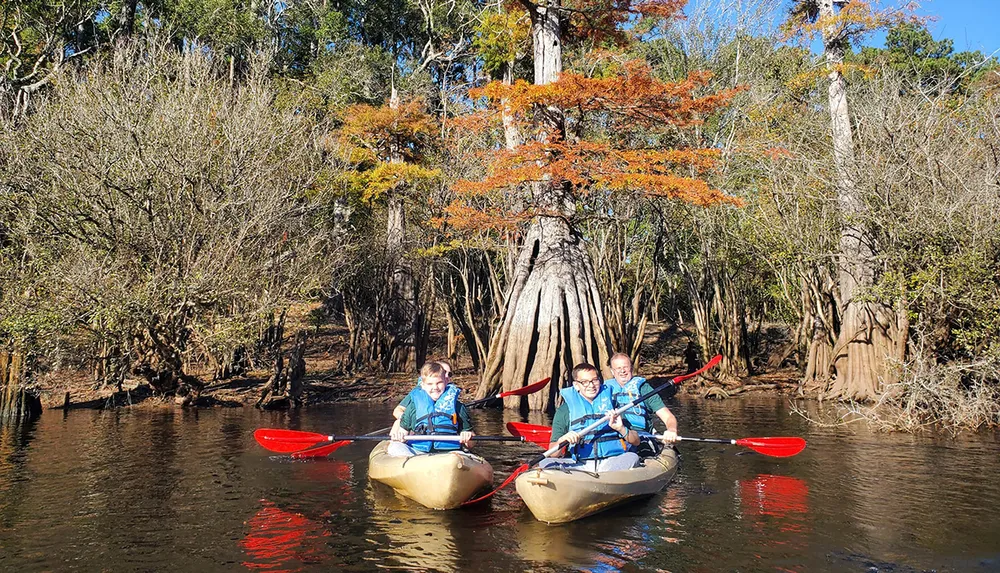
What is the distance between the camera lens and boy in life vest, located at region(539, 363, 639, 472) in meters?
8.12

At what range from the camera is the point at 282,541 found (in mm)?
6918

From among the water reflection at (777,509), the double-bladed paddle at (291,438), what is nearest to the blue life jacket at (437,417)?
the double-bladed paddle at (291,438)

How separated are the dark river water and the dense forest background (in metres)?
2.48

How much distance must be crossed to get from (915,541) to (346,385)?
46.2ft

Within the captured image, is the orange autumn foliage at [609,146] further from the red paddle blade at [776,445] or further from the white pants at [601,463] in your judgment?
the white pants at [601,463]

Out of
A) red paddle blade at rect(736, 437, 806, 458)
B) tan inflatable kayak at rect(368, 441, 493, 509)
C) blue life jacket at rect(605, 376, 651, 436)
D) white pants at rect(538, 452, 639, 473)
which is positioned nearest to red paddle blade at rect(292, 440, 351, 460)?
tan inflatable kayak at rect(368, 441, 493, 509)

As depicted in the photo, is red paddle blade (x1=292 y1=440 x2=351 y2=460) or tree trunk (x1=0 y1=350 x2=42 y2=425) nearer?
red paddle blade (x1=292 y1=440 x2=351 y2=460)

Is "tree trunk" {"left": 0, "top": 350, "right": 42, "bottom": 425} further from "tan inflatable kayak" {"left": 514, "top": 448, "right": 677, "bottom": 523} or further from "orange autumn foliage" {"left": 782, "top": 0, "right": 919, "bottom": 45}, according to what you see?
"orange autumn foliage" {"left": 782, "top": 0, "right": 919, "bottom": 45}

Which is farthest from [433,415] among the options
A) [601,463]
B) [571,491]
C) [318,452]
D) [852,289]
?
[852,289]

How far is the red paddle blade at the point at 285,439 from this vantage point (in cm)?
959

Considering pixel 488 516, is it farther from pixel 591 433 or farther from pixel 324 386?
pixel 324 386

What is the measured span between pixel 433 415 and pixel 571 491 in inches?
77.3

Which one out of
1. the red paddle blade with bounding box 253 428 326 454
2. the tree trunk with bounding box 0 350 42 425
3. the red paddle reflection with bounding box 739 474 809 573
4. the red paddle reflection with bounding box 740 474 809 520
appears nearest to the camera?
the red paddle reflection with bounding box 739 474 809 573

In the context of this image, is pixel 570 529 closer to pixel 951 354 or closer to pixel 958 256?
pixel 958 256
